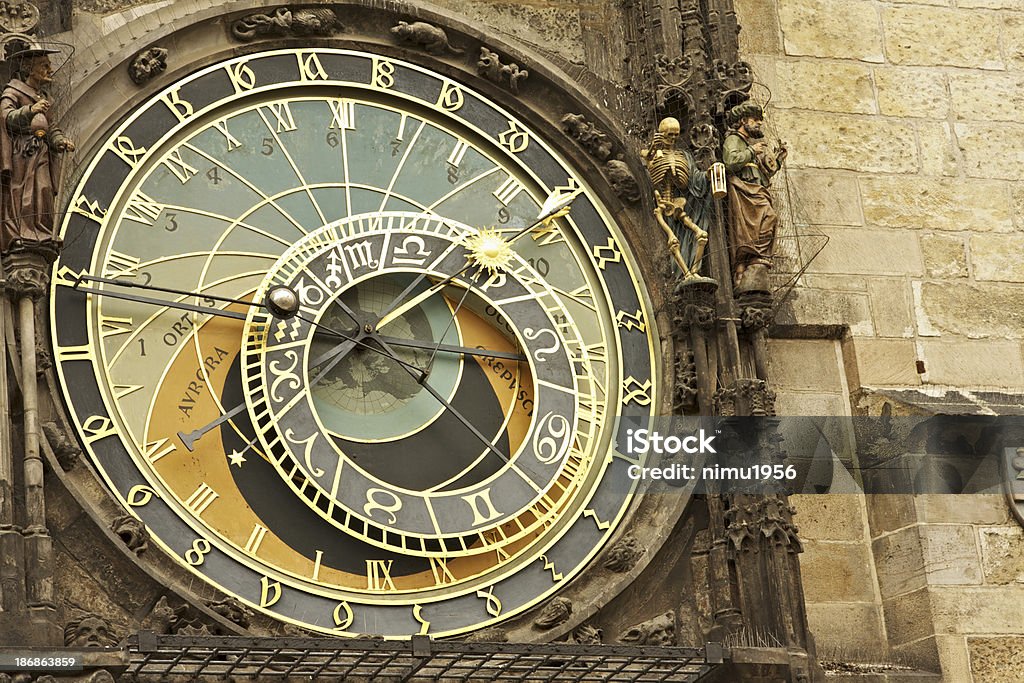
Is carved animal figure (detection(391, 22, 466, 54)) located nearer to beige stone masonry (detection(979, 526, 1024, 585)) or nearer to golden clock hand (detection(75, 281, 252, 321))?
golden clock hand (detection(75, 281, 252, 321))

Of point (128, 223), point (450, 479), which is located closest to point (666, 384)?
point (450, 479)

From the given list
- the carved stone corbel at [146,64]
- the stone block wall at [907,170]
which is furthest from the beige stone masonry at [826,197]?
the carved stone corbel at [146,64]

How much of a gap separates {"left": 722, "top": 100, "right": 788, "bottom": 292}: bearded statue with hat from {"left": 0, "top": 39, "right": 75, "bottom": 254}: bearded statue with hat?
265cm

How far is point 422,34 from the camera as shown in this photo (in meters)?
9.66

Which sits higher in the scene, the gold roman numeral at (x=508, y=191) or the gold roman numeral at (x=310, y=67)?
the gold roman numeral at (x=310, y=67)

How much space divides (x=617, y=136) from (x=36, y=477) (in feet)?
9.61

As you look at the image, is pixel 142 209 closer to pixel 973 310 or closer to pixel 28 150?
pixel 28 150

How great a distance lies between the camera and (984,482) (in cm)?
979

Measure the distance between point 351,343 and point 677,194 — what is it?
60.3 inches

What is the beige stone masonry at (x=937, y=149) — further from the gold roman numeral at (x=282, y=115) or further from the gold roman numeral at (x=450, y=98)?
the gold roman numeral at (x=282, y=115)

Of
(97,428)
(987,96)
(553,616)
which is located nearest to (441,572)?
(553,616)

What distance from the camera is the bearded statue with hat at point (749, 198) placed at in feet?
31.2

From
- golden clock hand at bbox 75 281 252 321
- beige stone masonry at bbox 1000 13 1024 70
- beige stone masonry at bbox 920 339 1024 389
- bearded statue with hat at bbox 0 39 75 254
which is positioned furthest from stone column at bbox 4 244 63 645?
beige stone masonry at bbox 1000 13 1024 70

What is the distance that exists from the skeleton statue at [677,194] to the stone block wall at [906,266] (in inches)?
25.5
